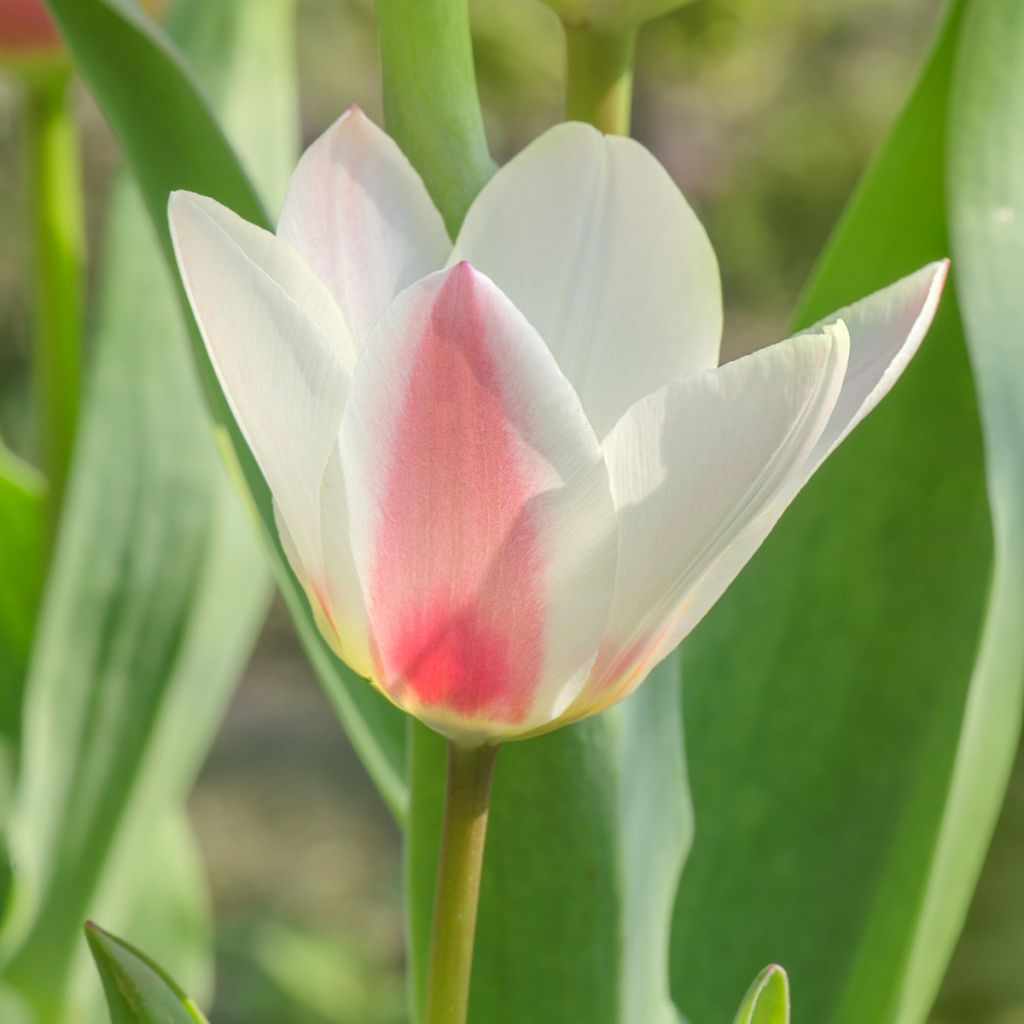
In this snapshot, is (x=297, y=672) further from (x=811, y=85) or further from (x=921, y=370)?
(x=921, y=370)

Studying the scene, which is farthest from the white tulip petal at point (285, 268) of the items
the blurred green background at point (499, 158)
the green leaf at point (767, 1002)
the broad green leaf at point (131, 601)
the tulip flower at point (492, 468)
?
the blurred green background at point (499, 158)

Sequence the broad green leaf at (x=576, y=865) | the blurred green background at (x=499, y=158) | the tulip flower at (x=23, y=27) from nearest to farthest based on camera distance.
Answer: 1. the broad green leaf at (x=576, y=865)
2. the tulip flower at (x=23, y=27)
3. the blurred green background at (x=499, y=158)

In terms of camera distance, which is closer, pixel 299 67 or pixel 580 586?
pixel 580 586

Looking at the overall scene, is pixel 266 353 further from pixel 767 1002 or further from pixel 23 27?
pixel 23 27

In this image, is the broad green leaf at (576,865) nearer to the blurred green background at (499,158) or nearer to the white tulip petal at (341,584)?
the white tulip petal at (341,584)

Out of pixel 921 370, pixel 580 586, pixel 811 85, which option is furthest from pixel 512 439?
pixel 811 85

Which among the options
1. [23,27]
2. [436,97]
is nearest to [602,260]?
[436,97]

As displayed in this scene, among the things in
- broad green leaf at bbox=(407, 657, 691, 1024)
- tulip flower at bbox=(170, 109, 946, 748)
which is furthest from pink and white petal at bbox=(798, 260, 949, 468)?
broad green leaf at bbox=(407, 657, 691, 1024)
